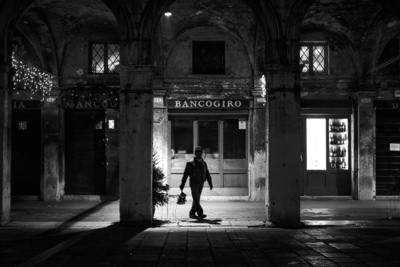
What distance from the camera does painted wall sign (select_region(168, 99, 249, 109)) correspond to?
1631 cm

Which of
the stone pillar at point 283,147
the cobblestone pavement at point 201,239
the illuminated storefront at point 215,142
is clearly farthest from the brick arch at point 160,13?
the illuminated storefront at point 215,142

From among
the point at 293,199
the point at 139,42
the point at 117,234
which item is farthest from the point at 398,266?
the point at 139,42

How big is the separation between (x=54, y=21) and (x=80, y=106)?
2.81 metres

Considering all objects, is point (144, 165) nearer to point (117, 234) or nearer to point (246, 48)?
point (117, 234)

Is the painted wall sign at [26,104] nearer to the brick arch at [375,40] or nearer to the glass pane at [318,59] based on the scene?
the glass pane at [318,59]

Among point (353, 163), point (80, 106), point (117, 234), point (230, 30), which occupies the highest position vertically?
point (230, 30)

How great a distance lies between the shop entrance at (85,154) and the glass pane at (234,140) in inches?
161

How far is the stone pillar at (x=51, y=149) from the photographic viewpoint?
16.1 metres

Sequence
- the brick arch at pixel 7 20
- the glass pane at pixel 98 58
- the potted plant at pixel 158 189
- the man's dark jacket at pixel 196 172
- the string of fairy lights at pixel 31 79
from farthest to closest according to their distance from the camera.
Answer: the glass pane at pixel 98 58 → the string of fairy lights at pixel 31 79 → the man's dark jacket at pixel 196 172 → the potted plant at pixel 158 189 → the brick arch at pixel 7 20

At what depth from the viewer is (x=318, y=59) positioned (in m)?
16.7

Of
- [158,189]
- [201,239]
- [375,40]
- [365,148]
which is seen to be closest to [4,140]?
[158,189]

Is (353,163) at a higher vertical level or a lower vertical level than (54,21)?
lower

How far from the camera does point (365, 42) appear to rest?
1599cm

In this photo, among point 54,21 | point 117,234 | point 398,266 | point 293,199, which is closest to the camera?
point 398,266
